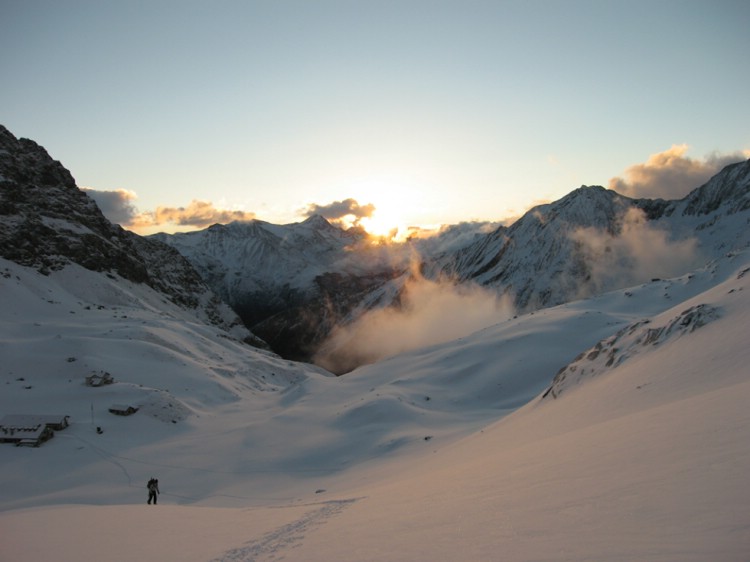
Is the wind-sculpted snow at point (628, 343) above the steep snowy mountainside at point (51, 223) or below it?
below

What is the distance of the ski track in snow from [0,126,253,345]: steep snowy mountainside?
107m

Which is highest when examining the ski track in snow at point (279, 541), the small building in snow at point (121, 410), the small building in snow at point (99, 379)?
the small building in snow at point (99, 379)

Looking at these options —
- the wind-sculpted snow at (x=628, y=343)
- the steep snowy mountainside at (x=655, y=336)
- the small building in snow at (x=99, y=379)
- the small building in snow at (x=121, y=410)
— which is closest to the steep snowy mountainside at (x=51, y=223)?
the small building in snow at (x=99, y=379)

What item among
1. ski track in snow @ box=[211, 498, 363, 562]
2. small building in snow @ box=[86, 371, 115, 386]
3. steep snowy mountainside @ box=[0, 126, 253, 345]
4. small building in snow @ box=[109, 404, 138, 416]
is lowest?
ski track in snow @ box=[211, 498, 363, 562]

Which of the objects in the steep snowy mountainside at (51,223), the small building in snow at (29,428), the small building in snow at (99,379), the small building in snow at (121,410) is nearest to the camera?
the small building in snow at (29,428)

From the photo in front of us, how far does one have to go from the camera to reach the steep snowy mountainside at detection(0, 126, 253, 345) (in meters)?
104

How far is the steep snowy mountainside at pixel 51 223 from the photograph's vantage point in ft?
342

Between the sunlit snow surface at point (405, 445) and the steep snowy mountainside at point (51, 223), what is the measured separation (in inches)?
1282

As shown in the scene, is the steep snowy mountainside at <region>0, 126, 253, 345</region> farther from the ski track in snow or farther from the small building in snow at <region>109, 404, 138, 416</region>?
the ski track in snow

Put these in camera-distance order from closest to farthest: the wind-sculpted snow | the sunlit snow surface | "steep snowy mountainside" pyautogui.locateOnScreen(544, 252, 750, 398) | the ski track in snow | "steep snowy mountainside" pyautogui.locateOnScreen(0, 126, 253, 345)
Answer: the sunlit snow surface
the ski track in snow
"steep snowy mountainside" pyautogui.locateOnScreen(544, 252, 750, 398)
the wind-sculpted snow
"steep snowy mountainside" pyautogui.locateOnScreen(0, 126, 253, 345)

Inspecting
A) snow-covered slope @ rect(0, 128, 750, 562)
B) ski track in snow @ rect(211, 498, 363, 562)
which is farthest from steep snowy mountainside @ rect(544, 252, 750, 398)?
ski track in snow @ rect(211, 498, 363, 562)

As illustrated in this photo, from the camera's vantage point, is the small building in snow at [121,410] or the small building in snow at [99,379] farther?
the small building in snow at [99,379]

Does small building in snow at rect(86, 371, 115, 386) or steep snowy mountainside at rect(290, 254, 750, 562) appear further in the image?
small building in snow at rect(86, 371, 115, 386)

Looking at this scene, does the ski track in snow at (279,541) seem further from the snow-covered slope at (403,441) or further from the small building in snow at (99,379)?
the small building in snow at (99,379)
